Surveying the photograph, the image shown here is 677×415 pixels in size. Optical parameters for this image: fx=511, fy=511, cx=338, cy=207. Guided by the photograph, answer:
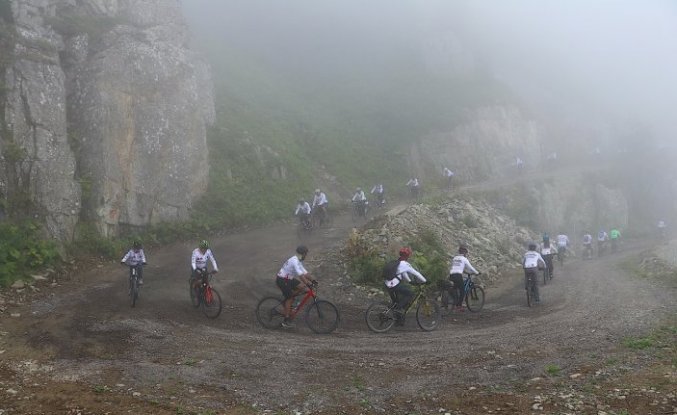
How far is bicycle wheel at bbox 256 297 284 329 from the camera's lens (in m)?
13.4

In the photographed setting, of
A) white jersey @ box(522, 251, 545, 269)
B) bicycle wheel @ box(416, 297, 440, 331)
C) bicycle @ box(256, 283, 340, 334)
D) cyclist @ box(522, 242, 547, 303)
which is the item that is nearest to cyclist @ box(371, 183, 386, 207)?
cyclist @ box(522, 242, 547, 303)

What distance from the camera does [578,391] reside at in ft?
28.7

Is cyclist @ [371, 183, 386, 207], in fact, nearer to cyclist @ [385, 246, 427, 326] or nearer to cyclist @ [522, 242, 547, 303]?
cyclist @ [522, 242, 547, 303]

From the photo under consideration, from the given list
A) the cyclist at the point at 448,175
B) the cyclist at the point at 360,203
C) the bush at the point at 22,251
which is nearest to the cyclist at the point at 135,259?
the bush at the point at 22,251

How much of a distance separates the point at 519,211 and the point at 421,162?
1020 centimetres

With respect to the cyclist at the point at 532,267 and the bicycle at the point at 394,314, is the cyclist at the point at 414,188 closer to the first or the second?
the cyclist at the point at 532,267

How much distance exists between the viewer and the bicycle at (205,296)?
14.4 meters

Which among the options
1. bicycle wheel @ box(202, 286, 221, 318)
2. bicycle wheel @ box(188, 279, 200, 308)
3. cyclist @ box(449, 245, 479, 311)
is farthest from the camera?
cyclist @ box(449, 245, 479, 311)

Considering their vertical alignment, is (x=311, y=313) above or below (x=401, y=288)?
below

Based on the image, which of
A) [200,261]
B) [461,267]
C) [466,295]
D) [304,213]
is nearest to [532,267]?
[466,295]

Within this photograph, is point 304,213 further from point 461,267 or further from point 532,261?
point 532,261

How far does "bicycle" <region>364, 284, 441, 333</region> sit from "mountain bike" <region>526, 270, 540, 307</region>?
4.49 metres

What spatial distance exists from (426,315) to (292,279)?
3.78 m

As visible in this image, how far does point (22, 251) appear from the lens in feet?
54.8
